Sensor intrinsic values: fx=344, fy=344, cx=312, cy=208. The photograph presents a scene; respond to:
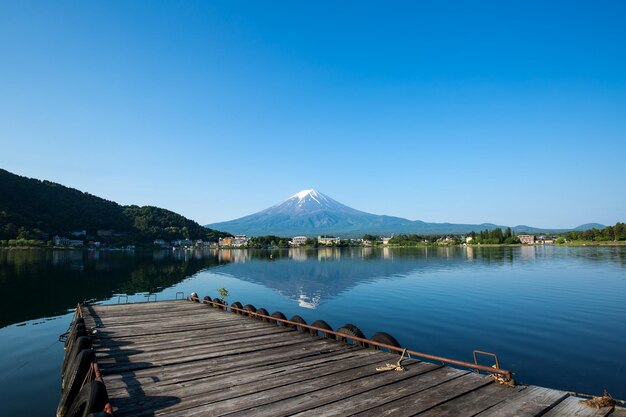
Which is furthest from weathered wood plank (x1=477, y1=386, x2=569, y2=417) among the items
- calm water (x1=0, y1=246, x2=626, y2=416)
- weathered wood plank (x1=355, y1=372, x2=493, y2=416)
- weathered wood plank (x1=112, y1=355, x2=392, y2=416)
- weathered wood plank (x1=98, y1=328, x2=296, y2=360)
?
calm water (x1=0, y1=246, x2=626, y2=416)

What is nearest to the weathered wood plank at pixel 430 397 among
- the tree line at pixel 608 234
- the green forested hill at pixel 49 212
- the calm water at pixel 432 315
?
the calm water at pixel 432 315

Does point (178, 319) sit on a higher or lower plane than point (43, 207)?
lower

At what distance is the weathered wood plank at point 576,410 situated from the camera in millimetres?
5621

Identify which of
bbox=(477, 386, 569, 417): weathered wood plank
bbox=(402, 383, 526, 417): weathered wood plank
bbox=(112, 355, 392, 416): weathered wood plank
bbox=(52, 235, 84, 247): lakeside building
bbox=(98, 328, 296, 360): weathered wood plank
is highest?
bbox=(52, 235, 84, 247): lakeside building

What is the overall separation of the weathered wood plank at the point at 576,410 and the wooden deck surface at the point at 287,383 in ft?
0.04

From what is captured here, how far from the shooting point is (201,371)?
27.5 feet

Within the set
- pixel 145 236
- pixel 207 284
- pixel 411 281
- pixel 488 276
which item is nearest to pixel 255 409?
pixel 411 281

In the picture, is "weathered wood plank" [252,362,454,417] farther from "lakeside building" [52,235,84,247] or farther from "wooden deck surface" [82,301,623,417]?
"lakeside building" [52,235,84,247]

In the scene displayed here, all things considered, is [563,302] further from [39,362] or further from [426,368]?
[39,362]

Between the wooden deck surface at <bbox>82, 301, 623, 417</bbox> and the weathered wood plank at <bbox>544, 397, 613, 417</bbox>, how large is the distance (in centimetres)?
1

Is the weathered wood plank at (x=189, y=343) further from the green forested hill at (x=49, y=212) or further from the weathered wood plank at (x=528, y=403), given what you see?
the green forested hill at (x=49, y=212)

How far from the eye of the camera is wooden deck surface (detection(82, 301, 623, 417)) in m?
6.14

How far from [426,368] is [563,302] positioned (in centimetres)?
3072

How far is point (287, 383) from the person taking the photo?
7.58 m
